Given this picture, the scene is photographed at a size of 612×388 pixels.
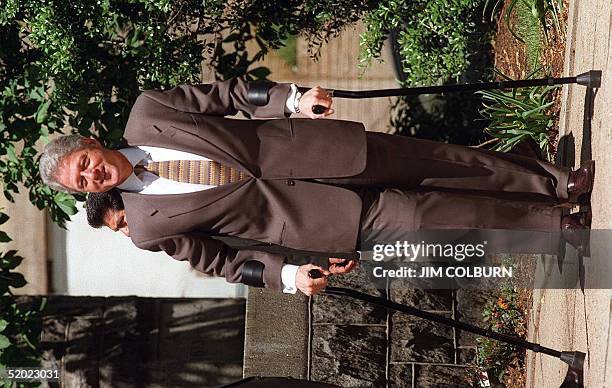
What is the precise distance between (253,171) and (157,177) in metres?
0.43

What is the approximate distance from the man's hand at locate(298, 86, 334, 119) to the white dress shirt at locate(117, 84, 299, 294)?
0.26 ft

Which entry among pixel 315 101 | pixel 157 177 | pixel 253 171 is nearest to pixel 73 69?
pixel 157 177

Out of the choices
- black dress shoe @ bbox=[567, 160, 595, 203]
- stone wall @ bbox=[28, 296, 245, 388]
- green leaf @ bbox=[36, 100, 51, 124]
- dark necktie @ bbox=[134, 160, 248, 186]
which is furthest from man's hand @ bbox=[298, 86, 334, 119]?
stone wall @ bbox=[28, 296, 245, 388]

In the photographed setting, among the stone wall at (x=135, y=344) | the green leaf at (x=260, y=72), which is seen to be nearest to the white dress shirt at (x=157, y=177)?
the green leaf at (x=260, y=72)

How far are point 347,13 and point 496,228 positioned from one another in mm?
2742

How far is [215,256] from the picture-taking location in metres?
3.90

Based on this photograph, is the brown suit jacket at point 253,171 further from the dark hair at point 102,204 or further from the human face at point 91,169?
the human face at point 91,169

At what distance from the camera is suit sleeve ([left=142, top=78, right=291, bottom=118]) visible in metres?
3.77

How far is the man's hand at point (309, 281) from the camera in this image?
3.70m

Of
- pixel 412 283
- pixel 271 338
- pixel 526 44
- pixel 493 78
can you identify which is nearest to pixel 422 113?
pixel 493 78

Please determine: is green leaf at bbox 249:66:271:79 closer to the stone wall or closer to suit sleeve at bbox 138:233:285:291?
the stone wall

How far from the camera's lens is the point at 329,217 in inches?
148

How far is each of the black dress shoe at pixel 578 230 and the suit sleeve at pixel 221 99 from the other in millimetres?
1332

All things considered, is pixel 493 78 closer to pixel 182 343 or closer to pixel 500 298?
pixel 500 298
